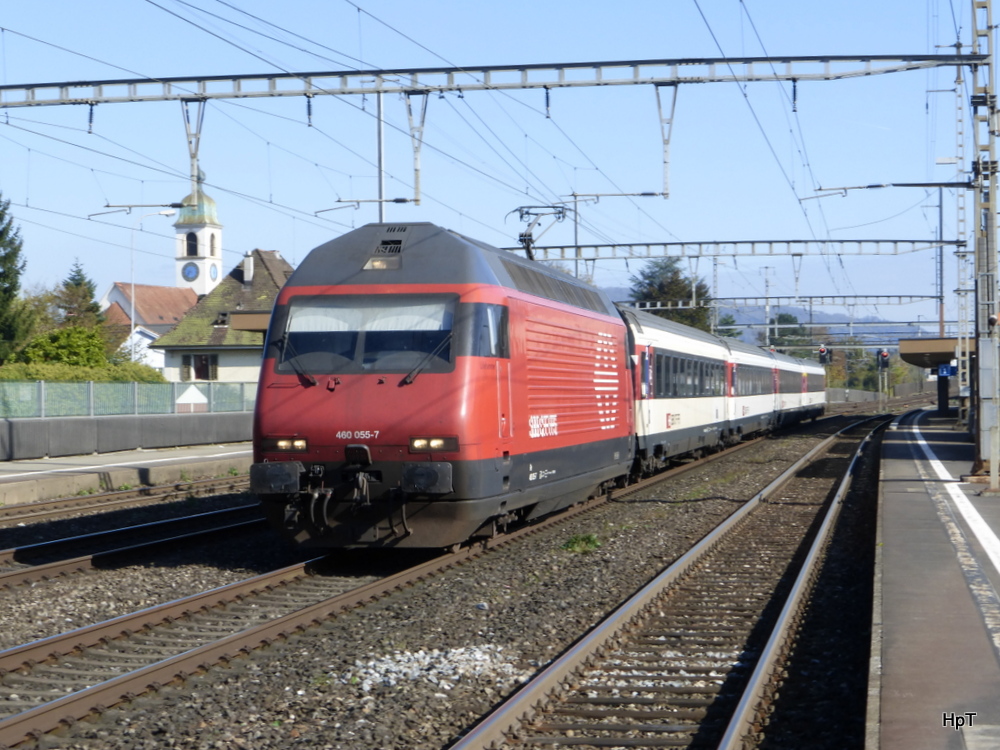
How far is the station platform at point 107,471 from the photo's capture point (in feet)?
62.7

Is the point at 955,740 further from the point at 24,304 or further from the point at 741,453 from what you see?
the point at 24,304

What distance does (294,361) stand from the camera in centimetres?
1122

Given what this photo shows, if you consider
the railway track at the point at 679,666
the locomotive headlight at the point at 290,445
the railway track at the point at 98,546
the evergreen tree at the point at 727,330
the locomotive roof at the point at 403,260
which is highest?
the evergreen tree at the point at 727,330

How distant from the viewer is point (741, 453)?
32281mm

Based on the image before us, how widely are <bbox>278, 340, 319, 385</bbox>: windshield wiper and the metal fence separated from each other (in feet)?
55.2

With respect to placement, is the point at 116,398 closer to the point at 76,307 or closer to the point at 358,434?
the point at 358,434

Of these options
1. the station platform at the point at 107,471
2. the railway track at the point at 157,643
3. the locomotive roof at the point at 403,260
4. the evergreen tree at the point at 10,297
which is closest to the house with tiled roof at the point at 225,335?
the evergreen tree at the point at 10,297

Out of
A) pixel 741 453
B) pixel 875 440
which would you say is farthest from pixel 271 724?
pixel 875 440

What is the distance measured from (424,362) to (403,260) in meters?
1.28

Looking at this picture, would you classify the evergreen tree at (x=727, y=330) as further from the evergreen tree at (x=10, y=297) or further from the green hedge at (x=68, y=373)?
the evergreen tree at (x=10, y=297)

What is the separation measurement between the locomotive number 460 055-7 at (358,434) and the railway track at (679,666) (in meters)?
2.83

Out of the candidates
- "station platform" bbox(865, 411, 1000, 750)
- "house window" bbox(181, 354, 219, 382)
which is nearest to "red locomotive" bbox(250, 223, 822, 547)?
"station platform" bbox(865, 411, 1000, 750)

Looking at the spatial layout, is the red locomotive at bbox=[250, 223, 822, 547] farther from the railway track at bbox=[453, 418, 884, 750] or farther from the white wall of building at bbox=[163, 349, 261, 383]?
the white wall of building at bbox=[163, 349, 261, 383]

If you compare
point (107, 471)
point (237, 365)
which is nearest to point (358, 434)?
point (107, 471)
